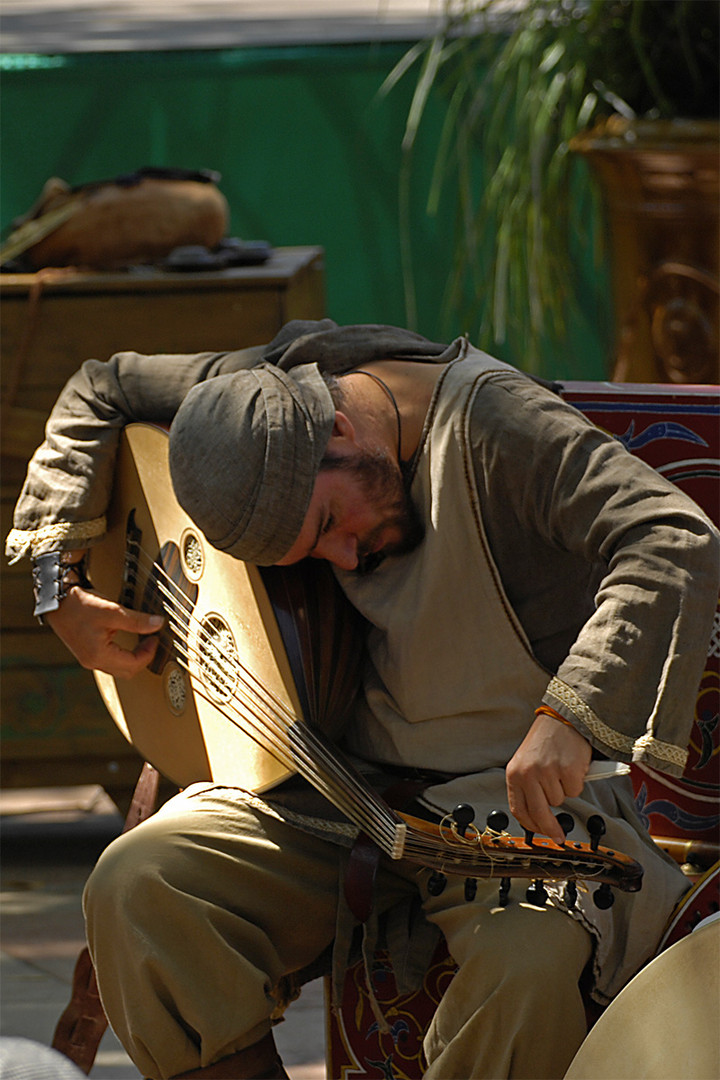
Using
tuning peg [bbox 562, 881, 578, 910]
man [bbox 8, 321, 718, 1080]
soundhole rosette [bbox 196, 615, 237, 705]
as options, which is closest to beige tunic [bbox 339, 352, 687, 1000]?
man [bbox 8, 321, 718, 1080]

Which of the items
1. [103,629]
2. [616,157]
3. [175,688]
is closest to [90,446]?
[103,629]

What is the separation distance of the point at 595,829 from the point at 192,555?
2.55 ft

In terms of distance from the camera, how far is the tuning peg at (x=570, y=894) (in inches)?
62.6

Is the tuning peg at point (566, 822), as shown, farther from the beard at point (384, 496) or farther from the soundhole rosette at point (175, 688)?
the soundhole rosette at point (175, 688)

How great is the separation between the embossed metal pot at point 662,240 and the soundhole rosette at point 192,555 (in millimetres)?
1652

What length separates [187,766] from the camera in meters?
2.06

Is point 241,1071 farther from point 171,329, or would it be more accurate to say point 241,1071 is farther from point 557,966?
point 171,329

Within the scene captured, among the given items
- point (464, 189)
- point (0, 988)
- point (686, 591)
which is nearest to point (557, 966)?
→ point (686, 591)

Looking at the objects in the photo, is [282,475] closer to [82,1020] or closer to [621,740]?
[621,740]

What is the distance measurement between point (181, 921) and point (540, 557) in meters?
0.65

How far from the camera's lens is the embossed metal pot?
313 centimetres

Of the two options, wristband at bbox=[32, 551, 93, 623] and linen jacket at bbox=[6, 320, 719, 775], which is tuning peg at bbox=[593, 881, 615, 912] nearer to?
linen jacket at bbox=[6, 320, 719, 775]

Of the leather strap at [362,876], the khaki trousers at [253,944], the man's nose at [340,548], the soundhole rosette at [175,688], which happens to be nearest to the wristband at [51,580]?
the soundhole rosette at [175,688]

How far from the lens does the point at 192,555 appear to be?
2045 millimetres
